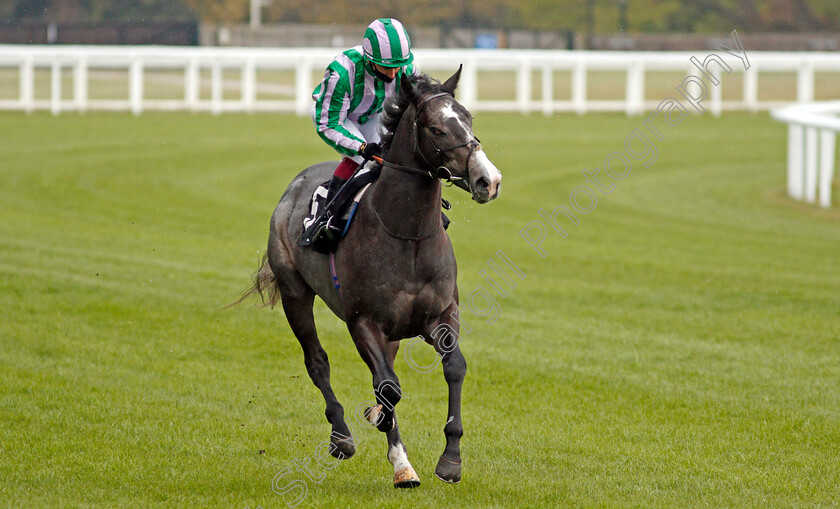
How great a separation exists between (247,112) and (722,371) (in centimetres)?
2186

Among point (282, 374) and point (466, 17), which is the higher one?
point (466, 17)

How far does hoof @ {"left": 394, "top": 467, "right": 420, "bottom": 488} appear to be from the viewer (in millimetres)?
4797

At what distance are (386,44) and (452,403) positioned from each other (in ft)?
5.25

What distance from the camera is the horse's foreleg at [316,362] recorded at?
516 cm

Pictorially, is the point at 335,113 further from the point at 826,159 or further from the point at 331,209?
the point at 826,159

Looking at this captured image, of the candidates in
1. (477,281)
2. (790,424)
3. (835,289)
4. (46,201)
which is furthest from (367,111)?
(46,201)

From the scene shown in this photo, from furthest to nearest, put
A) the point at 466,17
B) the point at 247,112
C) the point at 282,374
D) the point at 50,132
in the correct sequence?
the point at 466,17, the point at 247,112, the point at 50,132, the point at 282,374

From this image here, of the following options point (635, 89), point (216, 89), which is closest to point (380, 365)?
point (216, 89)

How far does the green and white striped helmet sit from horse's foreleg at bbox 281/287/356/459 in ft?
4.75

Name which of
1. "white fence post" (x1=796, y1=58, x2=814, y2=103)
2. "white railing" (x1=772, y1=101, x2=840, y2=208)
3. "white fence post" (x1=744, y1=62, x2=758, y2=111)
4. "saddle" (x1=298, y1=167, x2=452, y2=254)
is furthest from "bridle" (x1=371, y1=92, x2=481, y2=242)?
"white fence post" (x1=744, y1=62, x2=758, y2=111)

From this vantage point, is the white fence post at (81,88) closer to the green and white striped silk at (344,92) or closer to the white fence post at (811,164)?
the white fence post at (811,164)

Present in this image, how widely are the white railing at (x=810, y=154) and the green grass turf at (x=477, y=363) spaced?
37 centimetres

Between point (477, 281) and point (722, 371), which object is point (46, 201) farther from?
point (722, 371)

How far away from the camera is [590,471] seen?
5.06 metres
